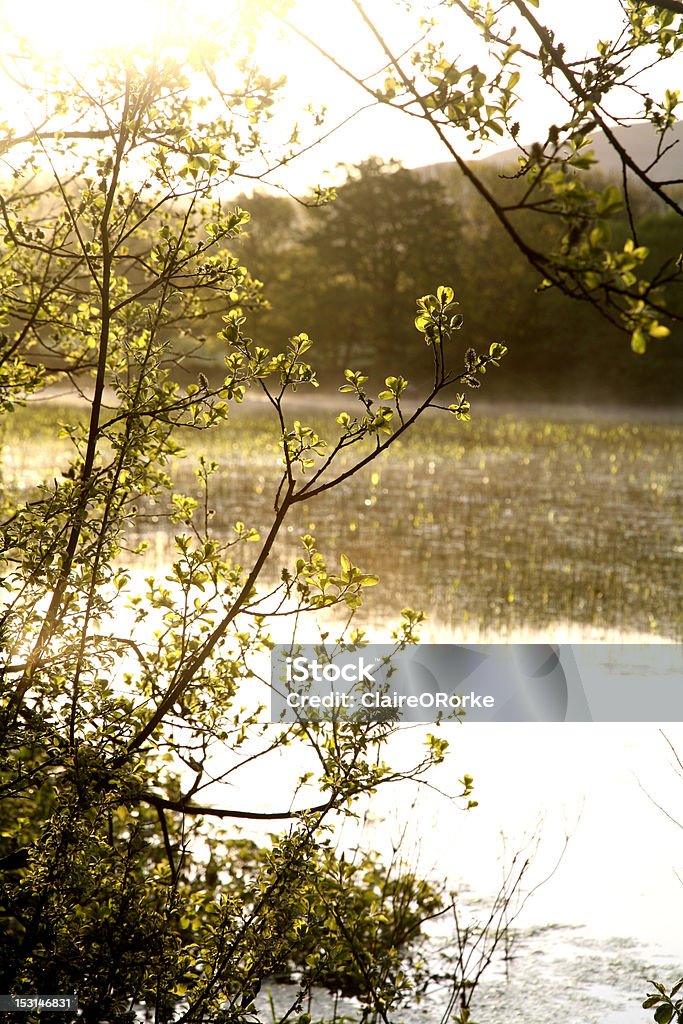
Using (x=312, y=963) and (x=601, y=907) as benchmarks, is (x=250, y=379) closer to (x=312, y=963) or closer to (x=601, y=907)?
(x=312, y=963)

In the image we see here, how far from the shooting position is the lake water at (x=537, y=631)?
6422 mm

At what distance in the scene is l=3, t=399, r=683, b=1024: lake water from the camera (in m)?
6.42

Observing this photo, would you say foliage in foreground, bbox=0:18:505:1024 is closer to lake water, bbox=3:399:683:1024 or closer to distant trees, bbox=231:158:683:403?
lake water, bbox=3:399:683:1024

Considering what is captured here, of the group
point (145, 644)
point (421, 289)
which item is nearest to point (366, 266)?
point (421, 289)

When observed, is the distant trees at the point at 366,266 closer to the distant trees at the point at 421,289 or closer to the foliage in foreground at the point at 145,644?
the distant trees at the point at 421,289

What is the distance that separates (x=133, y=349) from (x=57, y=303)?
0.99m

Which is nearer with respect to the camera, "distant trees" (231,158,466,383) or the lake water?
the lake water

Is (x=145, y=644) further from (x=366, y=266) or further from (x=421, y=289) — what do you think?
(x=366, y=266)

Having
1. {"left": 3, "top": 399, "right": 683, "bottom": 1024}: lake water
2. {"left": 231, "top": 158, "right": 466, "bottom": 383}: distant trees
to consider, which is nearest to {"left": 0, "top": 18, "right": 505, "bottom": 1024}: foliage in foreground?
{"left": 3, "top": 399, "right": 683, "bottom": 1024}: lake water

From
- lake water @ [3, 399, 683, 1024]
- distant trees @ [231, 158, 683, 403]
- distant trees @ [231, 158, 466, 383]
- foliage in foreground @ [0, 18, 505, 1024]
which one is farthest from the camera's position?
distant trees @ [231, 158, 466, 383]

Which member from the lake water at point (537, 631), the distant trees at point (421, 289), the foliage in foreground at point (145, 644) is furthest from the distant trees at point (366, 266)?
the foliage in foreground at point (145, 644)

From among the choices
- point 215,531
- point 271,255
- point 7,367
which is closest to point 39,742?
point 7,367

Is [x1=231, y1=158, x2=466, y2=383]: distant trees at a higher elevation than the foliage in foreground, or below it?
higher

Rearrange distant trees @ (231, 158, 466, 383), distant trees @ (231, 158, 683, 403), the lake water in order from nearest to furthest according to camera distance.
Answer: the lake water → distant trees @ (231, 158, 683, 403) → distant trees @ (231, 158, 466, 383)
